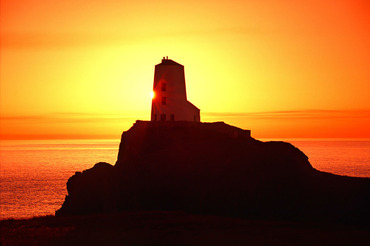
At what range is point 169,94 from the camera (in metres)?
63.4

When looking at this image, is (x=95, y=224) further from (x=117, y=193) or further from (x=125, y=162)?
(x=125, y=162)

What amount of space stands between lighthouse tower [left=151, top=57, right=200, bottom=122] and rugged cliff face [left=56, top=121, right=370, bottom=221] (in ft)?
20.2

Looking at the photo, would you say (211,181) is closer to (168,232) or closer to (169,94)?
(168,232)

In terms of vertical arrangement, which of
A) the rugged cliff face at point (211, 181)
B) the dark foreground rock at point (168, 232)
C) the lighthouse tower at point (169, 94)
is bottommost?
the dark foreground rock at point (168, 232)

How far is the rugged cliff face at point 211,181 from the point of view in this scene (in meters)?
43.8

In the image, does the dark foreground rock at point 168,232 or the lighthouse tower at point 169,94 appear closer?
the dark foreground rock at point 168,232

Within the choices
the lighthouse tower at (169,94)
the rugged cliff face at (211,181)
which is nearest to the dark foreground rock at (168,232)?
the rugged cliff face at (211,181)

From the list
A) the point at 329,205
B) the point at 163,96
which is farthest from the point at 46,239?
the point at 163,96

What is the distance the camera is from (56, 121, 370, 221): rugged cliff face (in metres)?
43.8

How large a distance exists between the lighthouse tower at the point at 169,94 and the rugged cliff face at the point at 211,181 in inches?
243

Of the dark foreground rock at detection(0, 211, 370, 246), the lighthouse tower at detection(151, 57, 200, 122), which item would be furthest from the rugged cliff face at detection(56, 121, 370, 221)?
the dark foreground rock at detection(0, 211, 370, 246)

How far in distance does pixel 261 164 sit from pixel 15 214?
53.6m

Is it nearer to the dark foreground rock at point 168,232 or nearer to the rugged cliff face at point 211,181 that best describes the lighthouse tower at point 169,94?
the rugged cliff face at point 211,181

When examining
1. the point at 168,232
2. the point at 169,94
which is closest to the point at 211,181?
the point at 168,232
